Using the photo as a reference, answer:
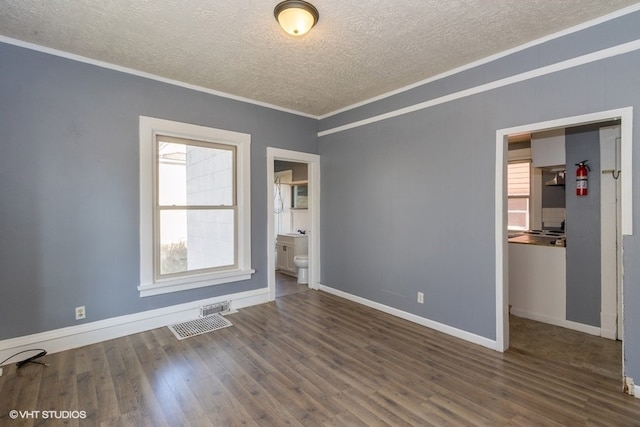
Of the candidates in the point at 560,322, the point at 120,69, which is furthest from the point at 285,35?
the point at 560,322

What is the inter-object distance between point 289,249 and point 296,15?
181 inches

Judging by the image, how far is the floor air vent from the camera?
3.33 metres

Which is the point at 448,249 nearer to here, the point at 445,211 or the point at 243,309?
the point at 445,211

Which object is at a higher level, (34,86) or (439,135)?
(34,86)

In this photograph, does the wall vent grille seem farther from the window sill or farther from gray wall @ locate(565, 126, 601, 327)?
gray wall @ locate(565, 126, 601, 327)

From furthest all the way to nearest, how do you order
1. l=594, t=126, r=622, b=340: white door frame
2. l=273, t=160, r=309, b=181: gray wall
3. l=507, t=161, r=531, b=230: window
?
1. l=273, t=160, r=309, b=181: gray wall
2. l=507, t=161, r=531, b=230: window
3. l=594, t=126, r=622, b=340: white door frame

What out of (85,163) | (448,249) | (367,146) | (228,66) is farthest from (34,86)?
(448,249)

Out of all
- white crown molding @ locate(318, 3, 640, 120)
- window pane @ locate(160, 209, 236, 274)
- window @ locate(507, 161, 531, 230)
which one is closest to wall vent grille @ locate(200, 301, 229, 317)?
window pane @ locate(160, 209, 236, 274)

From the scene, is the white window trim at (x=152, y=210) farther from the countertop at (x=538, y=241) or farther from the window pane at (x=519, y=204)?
the window pane at (x=519, y=204)

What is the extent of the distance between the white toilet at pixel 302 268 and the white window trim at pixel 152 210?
1.37 m

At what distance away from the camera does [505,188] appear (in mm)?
2953

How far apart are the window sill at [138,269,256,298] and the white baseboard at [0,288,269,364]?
0.67ft

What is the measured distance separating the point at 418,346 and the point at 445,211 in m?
1.48

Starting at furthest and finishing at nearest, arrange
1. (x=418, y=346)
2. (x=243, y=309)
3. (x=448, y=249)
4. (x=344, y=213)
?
1. (x=344, y=213)
2. (x=243, y=309)
3. (x=448, y=249)
4. (x=418, y=346)
